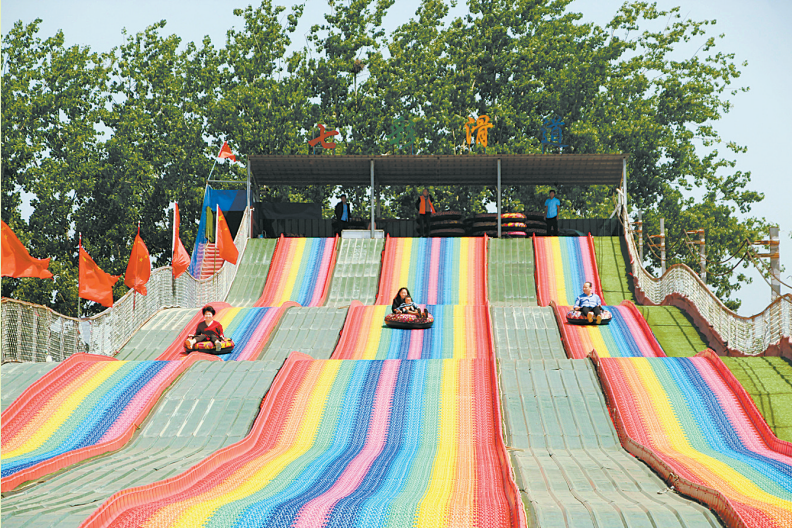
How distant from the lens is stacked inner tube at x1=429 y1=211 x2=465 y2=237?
24922mm

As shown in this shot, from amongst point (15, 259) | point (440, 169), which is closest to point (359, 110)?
point (440, 169)

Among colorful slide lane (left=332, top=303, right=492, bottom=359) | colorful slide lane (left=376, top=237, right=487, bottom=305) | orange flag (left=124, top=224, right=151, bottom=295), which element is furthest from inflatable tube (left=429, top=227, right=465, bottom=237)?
orange flag (left=124, top=224, right=151, bottom=295)

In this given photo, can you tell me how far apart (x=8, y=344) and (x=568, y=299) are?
12.6 metres

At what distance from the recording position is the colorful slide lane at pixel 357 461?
20.8ft

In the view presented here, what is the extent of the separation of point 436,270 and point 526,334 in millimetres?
6354

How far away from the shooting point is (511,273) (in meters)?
21.5

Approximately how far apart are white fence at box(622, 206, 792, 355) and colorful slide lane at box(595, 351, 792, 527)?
4.21 ft

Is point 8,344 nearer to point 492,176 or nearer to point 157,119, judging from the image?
point 492,176

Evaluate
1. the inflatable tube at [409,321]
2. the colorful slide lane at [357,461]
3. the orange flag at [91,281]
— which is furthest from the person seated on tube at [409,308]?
the orange flag at [91,281]

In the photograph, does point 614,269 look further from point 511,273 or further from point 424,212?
point 424,212

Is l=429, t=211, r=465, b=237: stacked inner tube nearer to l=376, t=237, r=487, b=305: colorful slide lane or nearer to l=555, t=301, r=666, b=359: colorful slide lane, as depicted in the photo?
l=376, t=237, r=487, b=305: colorful slide lane

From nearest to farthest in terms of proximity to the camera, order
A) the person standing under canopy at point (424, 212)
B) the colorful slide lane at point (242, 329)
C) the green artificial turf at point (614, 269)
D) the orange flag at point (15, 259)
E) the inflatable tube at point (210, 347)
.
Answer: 1. the orange flag at point (15, 259)
2. the inflatable tube at point (210, 347)
3. the colorful slide lane at point (242, 329)
4. the green artificial turf at point (614, 269)
5. the person standing under canopy at point (424, 212)

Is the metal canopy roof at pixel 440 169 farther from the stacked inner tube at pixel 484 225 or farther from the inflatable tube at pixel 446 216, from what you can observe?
the stacked inner tube at pixel 484 225

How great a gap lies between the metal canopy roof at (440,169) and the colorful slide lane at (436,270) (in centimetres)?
287
